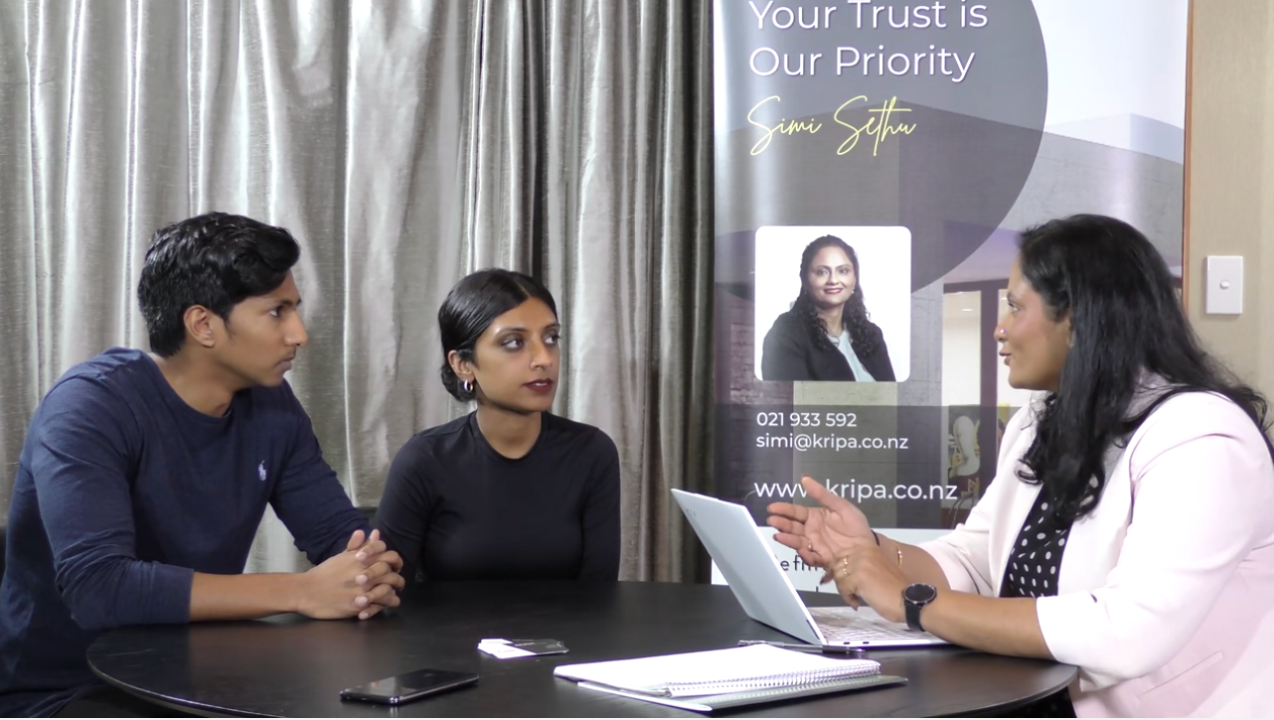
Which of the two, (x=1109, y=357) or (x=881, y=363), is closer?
(x=1109, y=357)

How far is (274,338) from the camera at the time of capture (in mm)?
2143

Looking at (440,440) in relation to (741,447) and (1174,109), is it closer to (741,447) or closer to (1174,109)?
(741,447)

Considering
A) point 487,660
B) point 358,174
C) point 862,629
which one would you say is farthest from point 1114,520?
point 358,174

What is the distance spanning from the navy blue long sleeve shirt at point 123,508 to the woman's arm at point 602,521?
484 millimetres

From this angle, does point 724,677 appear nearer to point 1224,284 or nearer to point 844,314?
point 844,314

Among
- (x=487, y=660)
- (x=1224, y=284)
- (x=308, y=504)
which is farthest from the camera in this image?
(x=1224, y=284)

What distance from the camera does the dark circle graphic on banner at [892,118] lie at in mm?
2785

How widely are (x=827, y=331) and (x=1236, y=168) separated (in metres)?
1.16

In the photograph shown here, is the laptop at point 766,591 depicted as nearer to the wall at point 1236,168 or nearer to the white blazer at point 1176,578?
the white blazer at point 1176,578

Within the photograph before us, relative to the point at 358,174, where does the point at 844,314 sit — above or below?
below

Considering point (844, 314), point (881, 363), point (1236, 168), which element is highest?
point (1236, 168)

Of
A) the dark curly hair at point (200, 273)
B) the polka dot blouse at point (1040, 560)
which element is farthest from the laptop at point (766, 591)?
the dark curly hair at point (200, 273)

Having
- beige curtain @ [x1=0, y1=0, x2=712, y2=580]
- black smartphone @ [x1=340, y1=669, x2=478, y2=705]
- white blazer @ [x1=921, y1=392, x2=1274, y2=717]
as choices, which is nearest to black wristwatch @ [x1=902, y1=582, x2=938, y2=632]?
white blazer @ [x1=921, y1=392, x2=1274, y2=717]

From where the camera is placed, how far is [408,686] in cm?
132
